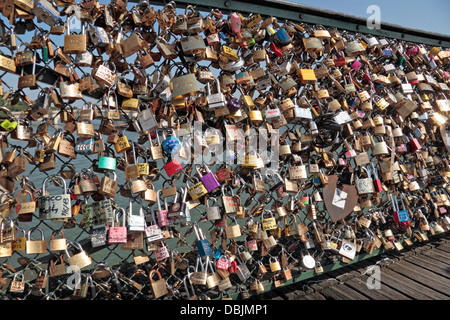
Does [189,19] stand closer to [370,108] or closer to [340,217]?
[370,108]

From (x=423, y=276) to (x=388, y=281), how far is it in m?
0.42

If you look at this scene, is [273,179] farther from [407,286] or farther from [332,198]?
[407,286]

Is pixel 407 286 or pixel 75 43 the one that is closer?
pixel 75 43

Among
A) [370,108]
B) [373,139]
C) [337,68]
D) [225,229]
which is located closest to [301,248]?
[225,229]

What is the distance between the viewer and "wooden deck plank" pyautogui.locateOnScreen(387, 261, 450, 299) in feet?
9.34

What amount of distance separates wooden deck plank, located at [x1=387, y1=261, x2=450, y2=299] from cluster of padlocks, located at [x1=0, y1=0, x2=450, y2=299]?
0.24m

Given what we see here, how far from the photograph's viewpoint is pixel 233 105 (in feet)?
7.26

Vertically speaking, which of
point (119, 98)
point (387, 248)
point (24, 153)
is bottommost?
point (387, 248)

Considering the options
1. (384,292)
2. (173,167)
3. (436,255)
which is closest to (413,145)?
(436,255)

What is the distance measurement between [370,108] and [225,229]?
191 centimetres

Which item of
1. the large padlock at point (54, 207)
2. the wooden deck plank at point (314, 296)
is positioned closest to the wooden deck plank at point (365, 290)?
the wooden deck plank at point (314, 296)

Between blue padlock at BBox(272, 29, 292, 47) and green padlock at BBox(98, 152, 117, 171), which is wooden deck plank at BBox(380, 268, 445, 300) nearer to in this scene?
blue padlock at BBox(272, 29, 292, 47)

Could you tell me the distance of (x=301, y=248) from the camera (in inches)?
114

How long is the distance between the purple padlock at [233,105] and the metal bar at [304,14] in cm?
72
